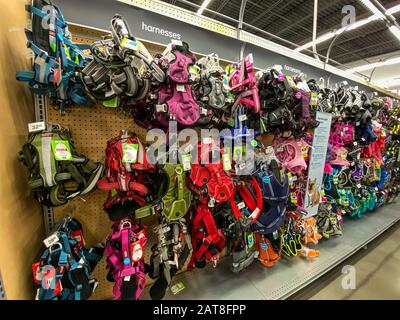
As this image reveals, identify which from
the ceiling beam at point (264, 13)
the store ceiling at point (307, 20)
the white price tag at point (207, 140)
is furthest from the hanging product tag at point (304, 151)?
the ceiling beam at point (264, 13)

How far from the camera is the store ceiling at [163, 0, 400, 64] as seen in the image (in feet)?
13.0

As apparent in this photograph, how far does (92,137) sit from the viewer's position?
120cm

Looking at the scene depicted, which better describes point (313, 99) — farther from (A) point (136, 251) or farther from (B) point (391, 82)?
(B) point (391, 82)

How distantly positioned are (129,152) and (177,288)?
1259 mm

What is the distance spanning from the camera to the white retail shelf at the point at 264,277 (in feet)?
4.82

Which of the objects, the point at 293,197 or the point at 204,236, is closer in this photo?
the point at 204,236

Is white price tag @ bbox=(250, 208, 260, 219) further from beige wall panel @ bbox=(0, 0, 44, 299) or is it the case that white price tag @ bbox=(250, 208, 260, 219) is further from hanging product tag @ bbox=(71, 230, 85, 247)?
beige wall panel @ bbox=(0, 0, 44, 299)

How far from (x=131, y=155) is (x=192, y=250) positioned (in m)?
0.84

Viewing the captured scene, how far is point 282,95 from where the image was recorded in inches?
58.8

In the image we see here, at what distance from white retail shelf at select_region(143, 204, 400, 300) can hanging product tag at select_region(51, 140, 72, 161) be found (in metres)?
1.24

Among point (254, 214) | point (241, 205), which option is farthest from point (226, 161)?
point (254, 214)

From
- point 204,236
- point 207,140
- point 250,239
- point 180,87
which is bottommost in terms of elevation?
point 250,239

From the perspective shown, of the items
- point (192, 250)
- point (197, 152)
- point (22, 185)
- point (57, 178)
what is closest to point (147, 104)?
point (197, 152)

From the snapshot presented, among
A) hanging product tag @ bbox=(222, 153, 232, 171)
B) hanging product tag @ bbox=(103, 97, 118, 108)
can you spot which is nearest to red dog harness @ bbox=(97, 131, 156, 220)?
hanging product tag @ bbox=(103, 97, 118, 108)
